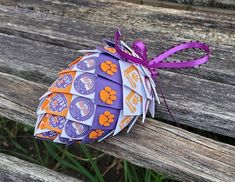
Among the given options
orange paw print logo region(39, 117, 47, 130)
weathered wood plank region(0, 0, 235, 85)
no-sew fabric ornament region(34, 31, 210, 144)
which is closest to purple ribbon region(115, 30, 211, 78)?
no-sew fabric ornament region(34, 31, 210, 144)

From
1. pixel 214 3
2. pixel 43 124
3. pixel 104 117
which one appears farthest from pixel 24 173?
pixel 214 3

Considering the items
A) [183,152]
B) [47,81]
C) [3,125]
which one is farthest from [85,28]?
[3,125]

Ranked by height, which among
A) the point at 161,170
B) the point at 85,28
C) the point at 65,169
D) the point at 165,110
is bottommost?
the point at 65,169

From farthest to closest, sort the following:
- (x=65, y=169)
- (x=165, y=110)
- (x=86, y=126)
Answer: (x=65, y=169) < (x=165, y=110) < (x=86, y=126)

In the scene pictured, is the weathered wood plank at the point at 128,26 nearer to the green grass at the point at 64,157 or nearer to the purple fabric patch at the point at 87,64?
the purple fabric patch at the point at 87,64

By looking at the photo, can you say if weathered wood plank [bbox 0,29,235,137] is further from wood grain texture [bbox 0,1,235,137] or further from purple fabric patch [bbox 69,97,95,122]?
purple fabric patch [bbox 69,97,95,122]

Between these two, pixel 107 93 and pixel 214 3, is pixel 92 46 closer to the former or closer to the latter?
pixel 107 93

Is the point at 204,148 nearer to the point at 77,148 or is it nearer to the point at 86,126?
the point at 86,126
